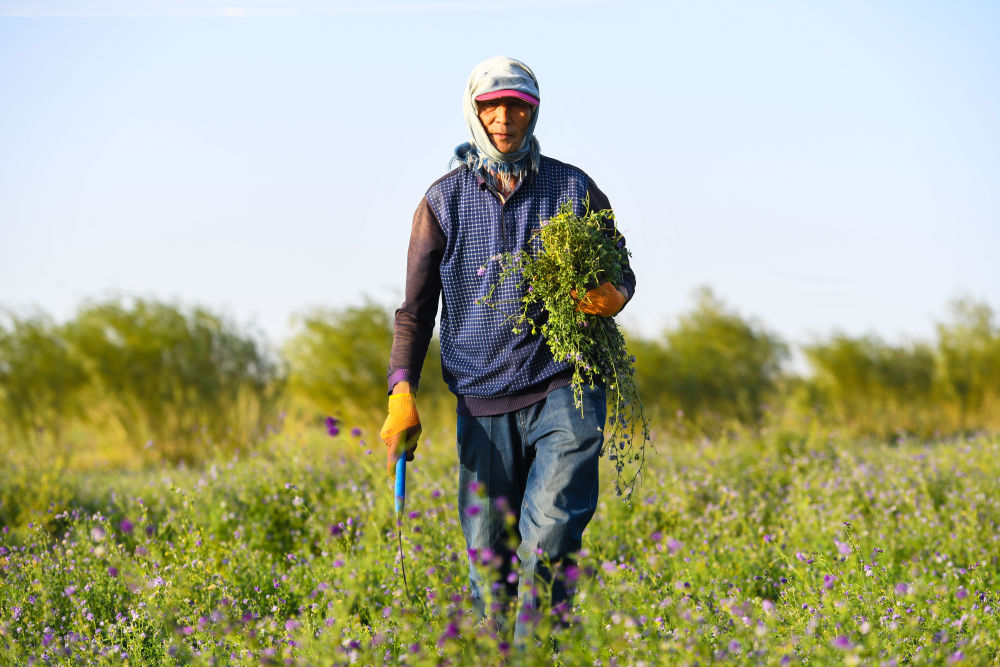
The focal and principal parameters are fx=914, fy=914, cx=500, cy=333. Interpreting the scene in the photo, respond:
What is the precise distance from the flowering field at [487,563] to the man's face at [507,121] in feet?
3.93

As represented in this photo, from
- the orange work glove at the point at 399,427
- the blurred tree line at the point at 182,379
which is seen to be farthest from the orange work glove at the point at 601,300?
the blurred tree line at the point at 182,379

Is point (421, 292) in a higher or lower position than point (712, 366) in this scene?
lower

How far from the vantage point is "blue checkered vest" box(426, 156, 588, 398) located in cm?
317

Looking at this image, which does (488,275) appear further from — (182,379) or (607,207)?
(182,379)

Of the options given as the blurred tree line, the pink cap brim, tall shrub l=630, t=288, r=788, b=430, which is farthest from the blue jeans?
tall shrub l=630, t=288, r=788, b=430

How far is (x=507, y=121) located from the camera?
325 centimetres

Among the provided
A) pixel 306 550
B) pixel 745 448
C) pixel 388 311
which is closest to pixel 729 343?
pixel 388 311

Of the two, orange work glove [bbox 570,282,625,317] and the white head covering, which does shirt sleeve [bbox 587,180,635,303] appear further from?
the white head covering

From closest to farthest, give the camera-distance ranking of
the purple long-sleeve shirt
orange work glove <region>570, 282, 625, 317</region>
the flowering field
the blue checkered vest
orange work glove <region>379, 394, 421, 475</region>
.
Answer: the flowering field < orange work glove <region>570, 282, 625, 317</region> < the blue checkered vest < orange work glove <region>379, 394, 421, 475</region> < the purple long-sleeve shirt

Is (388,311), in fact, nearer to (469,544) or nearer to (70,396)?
(70,396)

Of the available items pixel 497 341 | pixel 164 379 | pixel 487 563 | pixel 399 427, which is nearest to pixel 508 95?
pixel 497 341

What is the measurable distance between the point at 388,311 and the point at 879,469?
7581 mm

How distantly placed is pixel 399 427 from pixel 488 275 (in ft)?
2.06

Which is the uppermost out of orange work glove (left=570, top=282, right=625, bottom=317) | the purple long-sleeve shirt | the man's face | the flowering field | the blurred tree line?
the blurred tree line
